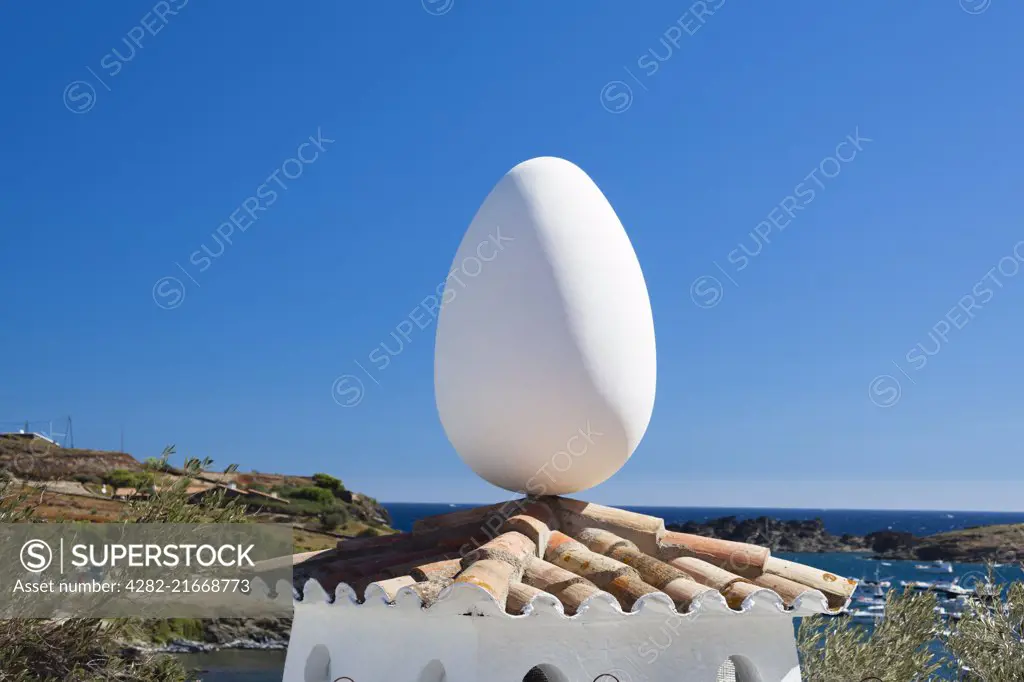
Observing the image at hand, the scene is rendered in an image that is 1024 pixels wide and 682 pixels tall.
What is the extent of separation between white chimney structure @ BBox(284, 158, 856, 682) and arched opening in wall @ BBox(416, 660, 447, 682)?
2cm

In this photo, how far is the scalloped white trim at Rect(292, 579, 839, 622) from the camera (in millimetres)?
6758

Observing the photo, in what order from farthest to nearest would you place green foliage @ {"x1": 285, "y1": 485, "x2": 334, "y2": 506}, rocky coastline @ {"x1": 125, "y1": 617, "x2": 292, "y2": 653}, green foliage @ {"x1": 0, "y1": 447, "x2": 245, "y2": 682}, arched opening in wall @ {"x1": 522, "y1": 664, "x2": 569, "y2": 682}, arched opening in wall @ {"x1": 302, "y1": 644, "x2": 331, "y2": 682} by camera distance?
rocky coastline @ {"x1": 125, "y1": 617, "x2": 292, "y2": 653}, green foliage @ {"x1": 285, "y1": 485, "x2": 334, "y2": 506}, green foliage @ {"x1": 0, "y1": 447, "x2": 245, "y2": 682}, arched opening in wall @ {"x1": 302, "y1": 644, "x2": 331, "y2": 682}, arched opening in wall @ {"x1": 522, "y1": 664, "x2": 569, "y2": 682}

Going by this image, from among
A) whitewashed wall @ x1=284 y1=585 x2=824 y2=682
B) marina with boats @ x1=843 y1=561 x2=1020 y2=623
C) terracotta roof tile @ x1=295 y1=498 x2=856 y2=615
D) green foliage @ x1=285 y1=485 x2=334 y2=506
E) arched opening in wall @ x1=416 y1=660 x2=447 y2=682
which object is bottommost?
marina with boats @ x1=843 y1=561 x2=1020 y2=623

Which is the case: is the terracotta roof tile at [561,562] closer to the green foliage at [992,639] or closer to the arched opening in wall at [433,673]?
the arched opening in wall at [433,673]

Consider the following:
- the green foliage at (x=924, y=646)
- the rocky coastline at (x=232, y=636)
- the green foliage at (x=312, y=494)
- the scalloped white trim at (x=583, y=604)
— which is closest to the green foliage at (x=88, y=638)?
the scalloped white trim at (x=583, y=604)

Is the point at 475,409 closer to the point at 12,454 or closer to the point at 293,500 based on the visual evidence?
the point at 12,454

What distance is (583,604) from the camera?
272 inches

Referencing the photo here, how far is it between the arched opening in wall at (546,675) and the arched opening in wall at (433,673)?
0.75 meters

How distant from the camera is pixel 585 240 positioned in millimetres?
9172

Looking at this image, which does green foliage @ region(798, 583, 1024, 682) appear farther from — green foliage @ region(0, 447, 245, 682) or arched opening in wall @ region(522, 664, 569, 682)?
green foliage @ region(0, 447, 245, 682)

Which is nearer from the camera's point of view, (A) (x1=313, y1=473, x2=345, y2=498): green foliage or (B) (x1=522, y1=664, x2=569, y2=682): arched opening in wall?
(B) (x1=522, y1=664, x2=569, y2=682): arched opening in wall

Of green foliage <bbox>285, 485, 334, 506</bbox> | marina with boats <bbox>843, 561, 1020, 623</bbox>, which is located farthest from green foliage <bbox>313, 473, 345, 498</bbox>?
marina with boats <bbox>843, 561, 1020, 623</bbox>

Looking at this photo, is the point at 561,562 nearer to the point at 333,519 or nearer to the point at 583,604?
the point at 583,604

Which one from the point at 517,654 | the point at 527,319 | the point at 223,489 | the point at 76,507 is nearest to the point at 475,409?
the point at 527,319
